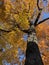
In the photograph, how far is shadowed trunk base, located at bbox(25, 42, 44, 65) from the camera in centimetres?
740

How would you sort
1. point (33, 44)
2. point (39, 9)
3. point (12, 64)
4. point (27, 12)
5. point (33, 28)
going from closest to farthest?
point (33, 44)
point (33, 28)
point (39, 9)
point (27, 12)
point (12, 64)

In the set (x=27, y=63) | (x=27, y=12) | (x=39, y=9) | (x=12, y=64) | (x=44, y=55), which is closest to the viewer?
(x=27, y=63)

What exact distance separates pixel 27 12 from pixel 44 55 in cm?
690

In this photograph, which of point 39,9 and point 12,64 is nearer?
point 39,9

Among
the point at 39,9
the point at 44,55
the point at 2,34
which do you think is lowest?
the point at 44,55

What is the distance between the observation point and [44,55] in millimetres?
16391

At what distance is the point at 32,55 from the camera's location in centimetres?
767

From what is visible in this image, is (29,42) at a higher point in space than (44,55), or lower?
higher

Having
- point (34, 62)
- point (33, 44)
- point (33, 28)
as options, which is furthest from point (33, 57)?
point (33, 28)

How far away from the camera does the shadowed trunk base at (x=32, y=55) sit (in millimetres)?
7398

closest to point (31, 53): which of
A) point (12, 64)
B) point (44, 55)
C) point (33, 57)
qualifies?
point (33, 57)

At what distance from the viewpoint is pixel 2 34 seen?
10.5m

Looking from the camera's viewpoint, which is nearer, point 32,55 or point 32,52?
point 32,55

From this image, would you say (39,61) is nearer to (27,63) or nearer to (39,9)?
(27,63)
